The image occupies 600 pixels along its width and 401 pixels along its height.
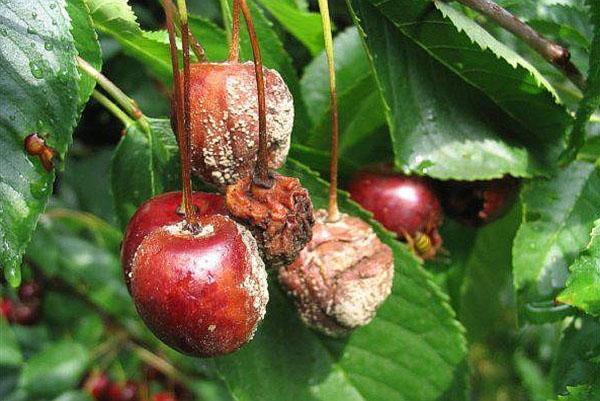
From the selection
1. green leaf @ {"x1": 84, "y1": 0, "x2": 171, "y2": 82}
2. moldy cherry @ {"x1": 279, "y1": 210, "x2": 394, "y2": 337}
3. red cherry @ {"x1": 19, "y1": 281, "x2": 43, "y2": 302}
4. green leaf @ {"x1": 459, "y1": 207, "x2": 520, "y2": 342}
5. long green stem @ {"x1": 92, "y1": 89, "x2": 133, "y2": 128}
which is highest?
green leaf @ {"x1": 84, "y1": 0, "x2": 171, "y2": 82}

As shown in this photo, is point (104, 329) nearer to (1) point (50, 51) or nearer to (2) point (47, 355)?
(2) point (47, 355)

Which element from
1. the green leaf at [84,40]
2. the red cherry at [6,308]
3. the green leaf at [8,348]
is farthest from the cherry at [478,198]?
the red cherry at [6,308]

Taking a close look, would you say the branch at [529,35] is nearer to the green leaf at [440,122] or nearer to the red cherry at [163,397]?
the green leaf at [440,122]

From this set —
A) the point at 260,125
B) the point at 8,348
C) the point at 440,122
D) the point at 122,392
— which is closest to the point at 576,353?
the point at 440,122

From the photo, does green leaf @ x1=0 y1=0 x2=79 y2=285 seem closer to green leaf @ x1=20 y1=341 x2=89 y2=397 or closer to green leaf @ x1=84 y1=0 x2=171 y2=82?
green leaf @ x1=84 y1=0 x2=171 y2=82

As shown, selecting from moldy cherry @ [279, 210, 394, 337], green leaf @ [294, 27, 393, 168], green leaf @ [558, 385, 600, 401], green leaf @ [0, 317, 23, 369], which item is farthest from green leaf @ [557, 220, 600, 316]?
green leaf @ [0, 317, 23, 369]

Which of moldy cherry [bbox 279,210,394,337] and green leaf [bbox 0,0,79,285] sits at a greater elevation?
green leaf [bbox 0,0,79,285]

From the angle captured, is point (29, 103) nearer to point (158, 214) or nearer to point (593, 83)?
Answer: point (158, 214)
